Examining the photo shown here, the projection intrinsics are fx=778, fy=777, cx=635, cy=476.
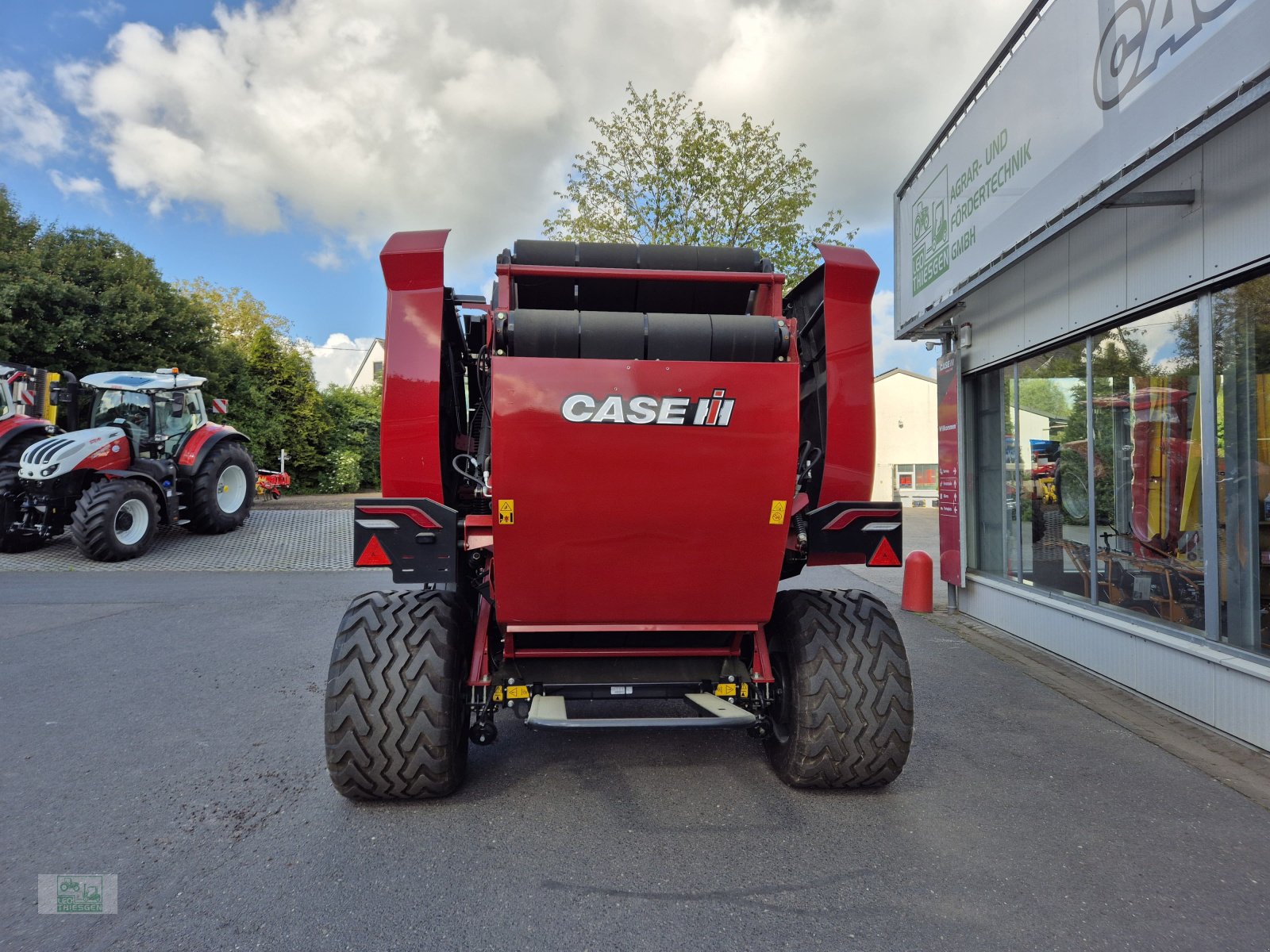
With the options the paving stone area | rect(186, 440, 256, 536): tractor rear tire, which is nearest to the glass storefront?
the paving stone area

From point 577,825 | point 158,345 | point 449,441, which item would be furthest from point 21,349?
point 577,825

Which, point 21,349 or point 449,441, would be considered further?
point 21,349

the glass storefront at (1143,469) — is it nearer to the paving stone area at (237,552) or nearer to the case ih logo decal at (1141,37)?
the case ih logo decal at (1141,37)

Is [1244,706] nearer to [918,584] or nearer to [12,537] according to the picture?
[918,584]

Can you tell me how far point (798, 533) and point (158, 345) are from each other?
22372 millimetres

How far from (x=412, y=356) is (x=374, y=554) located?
2.88 feet

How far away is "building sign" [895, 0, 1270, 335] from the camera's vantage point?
155 inches

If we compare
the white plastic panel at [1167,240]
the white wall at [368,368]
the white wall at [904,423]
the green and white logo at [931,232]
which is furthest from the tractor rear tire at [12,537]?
the white wall at [368,368]

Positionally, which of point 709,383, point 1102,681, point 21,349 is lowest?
point 1102,681

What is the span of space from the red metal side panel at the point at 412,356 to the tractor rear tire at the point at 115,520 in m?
10.2

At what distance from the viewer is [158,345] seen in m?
21.0

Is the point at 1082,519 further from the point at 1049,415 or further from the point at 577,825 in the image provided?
the point at 577,825

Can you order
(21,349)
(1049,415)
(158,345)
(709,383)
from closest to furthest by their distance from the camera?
(709,383) < (1049,415) < (21,349) < (158,345)

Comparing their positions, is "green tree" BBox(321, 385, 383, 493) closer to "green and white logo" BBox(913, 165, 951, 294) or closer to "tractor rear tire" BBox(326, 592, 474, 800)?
"green and white logo" BBox(913, 165, 951, 294)
